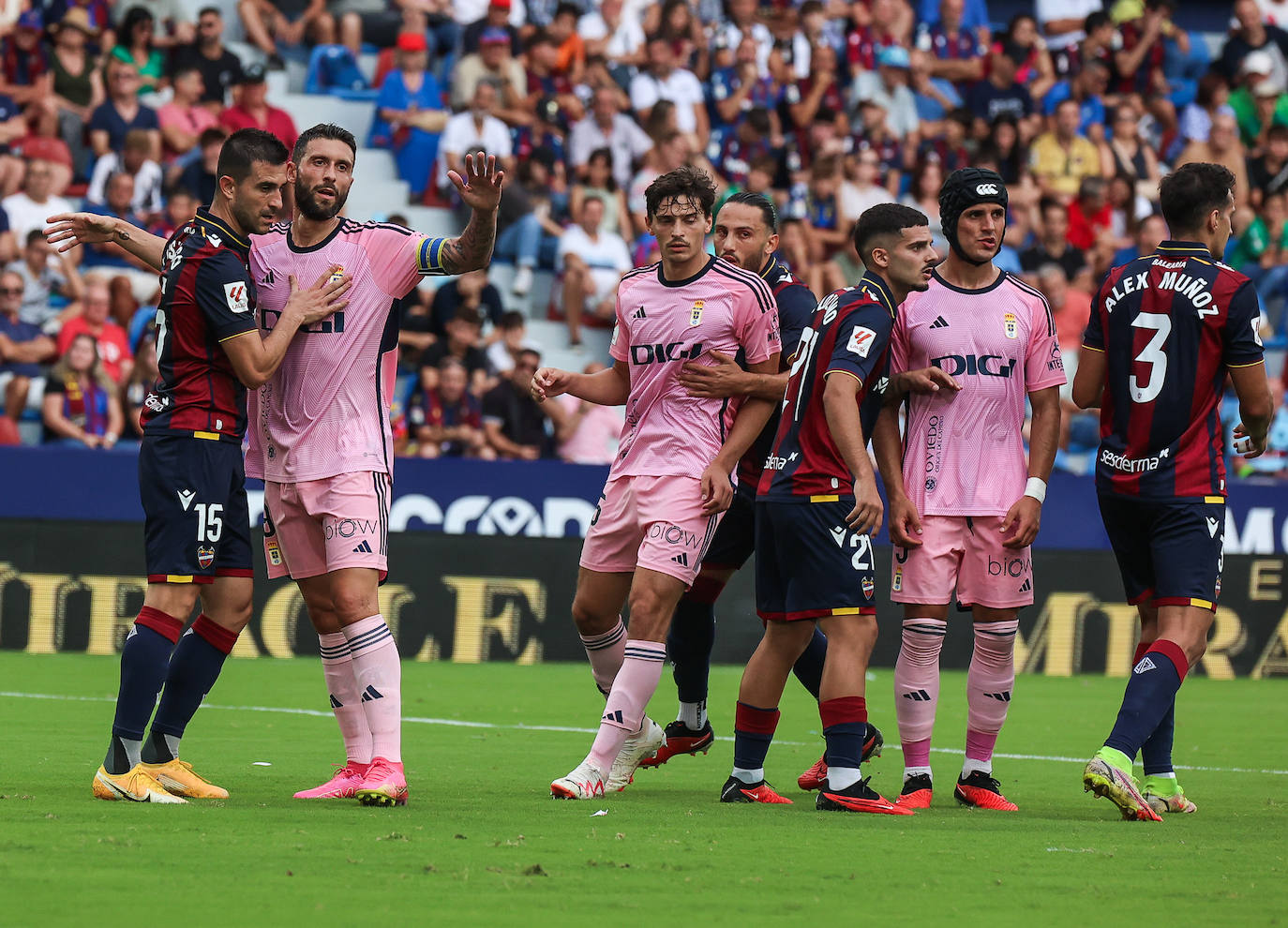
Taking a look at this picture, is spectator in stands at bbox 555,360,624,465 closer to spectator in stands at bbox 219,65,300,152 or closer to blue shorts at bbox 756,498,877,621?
spectator in stands at bbox 219,65,300,152

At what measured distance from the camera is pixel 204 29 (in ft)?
60.7

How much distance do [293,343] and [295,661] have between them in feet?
23.5

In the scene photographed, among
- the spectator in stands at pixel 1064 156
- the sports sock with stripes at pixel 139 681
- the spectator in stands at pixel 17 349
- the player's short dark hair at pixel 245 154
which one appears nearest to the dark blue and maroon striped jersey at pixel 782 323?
the player's short dark hair at pixel 245 154

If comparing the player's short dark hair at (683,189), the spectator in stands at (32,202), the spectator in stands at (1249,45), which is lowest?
the player's short dark hair at (683,189)

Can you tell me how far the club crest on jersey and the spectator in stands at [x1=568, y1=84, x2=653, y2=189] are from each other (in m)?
13.1

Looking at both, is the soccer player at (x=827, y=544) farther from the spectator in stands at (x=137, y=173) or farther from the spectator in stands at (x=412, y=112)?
the spectator in stands at (x=412, y=112)

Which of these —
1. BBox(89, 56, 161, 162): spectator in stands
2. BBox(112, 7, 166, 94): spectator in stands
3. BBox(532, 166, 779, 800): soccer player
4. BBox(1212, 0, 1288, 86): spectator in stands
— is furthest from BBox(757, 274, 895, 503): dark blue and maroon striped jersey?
BBox(1212, 0, 1288, 86): spectator in stands

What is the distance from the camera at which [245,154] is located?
22.3ft

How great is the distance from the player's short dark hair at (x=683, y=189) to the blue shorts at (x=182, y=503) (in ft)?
6.64

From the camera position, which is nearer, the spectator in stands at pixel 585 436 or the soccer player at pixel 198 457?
the soccer player at pixel 198 457

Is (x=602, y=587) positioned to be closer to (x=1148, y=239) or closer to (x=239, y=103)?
(x=239, y=103)

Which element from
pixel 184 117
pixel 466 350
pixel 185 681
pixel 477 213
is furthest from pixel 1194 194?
pixel 184 117

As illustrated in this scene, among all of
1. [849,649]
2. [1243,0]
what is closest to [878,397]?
[849,649]

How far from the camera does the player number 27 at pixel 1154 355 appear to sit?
7.12 m
